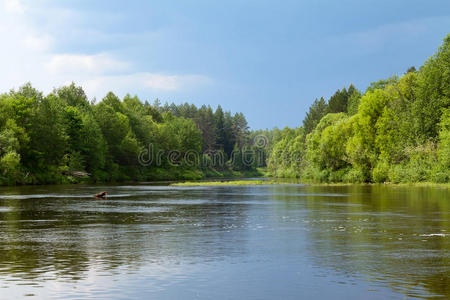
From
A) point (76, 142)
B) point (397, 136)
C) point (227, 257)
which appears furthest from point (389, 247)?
point (76, 142)

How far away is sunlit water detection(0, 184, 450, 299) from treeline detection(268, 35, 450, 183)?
169 feet

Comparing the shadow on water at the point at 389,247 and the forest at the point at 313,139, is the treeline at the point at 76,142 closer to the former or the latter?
the forest at the point at 313,139

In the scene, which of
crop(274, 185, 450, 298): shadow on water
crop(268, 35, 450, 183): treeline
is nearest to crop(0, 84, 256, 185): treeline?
crop(268, 35, 450, 183): treeline

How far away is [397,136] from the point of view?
94.8 metres

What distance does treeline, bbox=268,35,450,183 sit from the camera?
83.1 metres

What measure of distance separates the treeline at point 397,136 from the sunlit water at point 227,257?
169ft

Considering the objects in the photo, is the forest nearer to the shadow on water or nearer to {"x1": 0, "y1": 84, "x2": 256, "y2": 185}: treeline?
{"x1": 0, "y1": 84, "x2": 256, "y2": 185}: treeline

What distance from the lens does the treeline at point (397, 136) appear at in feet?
273

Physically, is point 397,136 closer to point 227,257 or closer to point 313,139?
point 313,139

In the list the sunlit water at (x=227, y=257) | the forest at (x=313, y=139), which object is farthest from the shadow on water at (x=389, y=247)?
the forest at (x=313, y=139)

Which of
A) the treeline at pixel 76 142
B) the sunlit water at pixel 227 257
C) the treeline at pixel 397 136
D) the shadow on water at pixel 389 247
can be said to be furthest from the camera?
the treeline at pixel 76 142

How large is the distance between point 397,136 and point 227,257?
268 feet

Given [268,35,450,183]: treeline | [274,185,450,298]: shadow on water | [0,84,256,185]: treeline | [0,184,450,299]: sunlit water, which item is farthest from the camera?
[0,84,256,185]: treeline

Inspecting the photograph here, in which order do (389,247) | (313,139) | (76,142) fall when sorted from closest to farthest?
(389,247)
(313,139)
(76,142)
